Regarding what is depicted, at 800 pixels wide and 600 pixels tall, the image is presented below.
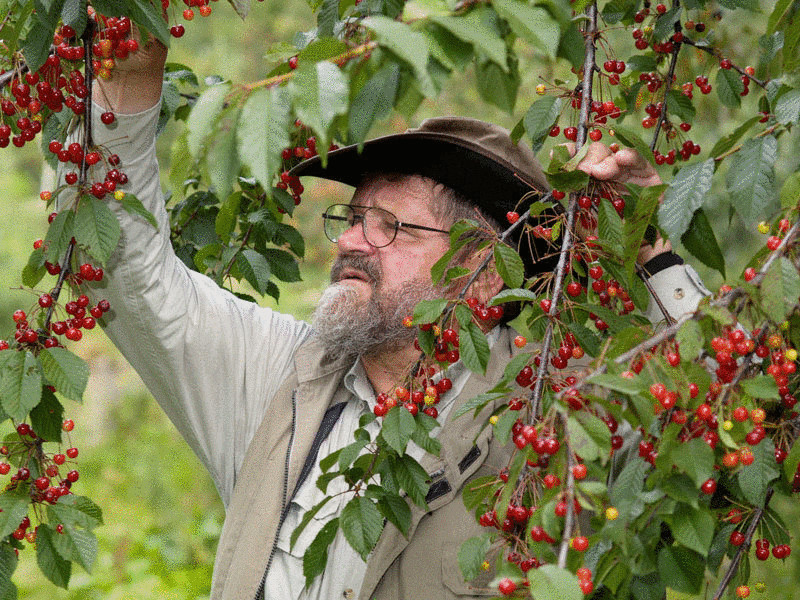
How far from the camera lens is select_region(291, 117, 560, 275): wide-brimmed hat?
217 centimetres

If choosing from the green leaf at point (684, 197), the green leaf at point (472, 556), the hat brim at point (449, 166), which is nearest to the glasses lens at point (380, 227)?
the hat brim at point (449, 166)

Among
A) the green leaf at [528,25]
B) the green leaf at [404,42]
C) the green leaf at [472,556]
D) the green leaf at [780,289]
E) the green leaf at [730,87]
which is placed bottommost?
the green leaf at [472,556]

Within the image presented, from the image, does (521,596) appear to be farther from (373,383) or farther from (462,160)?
(462,160)

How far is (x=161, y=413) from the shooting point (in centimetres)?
853

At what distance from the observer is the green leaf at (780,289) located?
1.05 metres

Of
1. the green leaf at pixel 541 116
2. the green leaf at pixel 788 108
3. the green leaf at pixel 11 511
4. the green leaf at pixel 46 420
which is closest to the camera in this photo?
the green leaf at pixel 788 108

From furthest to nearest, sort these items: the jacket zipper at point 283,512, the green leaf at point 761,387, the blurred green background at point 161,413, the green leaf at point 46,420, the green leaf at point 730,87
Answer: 1. the blurred green background at point 161,413
2. the green leaf at point 730,87
3. the jacket zipper at point 283,512
4. the green leaf at point 46,420
5. the green leaf at point 761,387

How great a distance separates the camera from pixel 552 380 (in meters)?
1.28

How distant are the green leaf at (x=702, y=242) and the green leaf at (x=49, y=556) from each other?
113cm

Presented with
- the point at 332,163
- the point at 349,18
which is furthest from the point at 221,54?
the point at 349,18

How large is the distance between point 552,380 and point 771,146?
466 mm

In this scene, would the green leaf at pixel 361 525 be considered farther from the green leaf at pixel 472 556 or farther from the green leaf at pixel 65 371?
the green leaf at pixel 65 371

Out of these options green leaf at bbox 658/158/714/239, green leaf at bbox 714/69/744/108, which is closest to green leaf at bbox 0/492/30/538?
green leaf at bbox 658/158/714/239

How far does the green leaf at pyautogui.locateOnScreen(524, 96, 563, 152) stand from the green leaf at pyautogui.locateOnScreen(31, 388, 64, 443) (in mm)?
938
